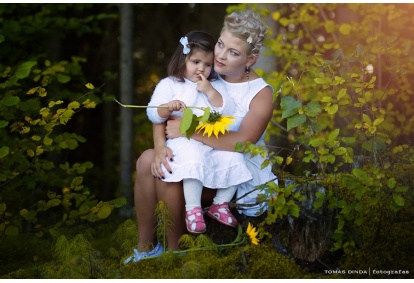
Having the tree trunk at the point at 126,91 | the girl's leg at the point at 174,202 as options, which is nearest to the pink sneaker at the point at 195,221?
the girl's leg at the point at 174,202

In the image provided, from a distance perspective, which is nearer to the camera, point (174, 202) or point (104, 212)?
point (174, 202)

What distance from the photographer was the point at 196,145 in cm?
422

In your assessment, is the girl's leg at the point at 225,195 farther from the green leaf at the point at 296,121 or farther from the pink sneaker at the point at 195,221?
the green leaf at the point at 296,121

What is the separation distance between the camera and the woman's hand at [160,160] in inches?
165

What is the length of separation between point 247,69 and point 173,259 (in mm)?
1408

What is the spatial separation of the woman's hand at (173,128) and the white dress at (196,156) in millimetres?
30

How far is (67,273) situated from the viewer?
4.43 meters

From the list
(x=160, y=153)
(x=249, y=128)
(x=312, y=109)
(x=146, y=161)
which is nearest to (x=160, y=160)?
(x=160, y=153)

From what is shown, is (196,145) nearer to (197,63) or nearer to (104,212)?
(197,63)

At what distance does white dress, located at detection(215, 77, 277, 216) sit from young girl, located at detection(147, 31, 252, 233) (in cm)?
11

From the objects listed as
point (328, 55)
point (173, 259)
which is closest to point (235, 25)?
point (173, 259)

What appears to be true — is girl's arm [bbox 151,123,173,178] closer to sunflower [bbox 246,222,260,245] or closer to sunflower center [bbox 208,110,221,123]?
sunflower center [bbox 208,110,221,123]

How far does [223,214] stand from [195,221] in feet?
0.76
